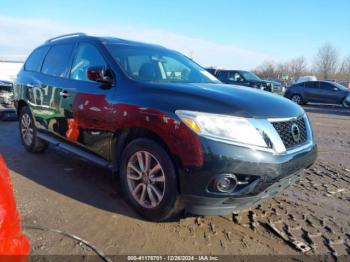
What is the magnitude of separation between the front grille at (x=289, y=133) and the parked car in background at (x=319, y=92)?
57.9 ft

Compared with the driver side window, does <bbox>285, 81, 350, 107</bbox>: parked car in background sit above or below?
below

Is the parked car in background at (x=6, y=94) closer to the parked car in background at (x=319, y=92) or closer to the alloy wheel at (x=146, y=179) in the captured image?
the alloy wheel at (x=146, y=179)

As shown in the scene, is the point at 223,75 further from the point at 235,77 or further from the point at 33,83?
the point at 33,83

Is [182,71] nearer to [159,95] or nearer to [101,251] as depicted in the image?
[159,95]

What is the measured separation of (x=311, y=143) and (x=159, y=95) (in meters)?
1.68

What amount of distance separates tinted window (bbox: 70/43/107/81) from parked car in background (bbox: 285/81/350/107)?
59.1ft

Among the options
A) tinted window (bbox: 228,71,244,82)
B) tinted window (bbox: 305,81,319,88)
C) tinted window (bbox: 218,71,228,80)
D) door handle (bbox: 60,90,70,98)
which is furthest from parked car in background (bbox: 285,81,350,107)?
door handle (bbox: 60,90,70,98)

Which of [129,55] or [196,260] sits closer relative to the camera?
[196,260]

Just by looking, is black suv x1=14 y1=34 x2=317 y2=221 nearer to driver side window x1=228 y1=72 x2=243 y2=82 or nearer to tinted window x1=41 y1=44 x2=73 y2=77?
tinted window x1=41 y1=44 x2=73 y2=77

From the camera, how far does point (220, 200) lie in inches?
120

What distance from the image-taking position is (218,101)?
126 inches

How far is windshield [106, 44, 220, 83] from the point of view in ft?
13.3

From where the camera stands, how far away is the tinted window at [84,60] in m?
4.26

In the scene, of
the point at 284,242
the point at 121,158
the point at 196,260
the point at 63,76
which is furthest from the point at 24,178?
the point at 284,242
